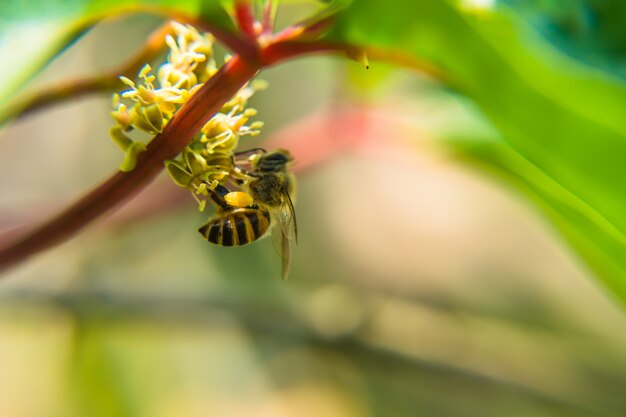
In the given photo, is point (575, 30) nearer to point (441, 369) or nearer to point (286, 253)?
point (286, 253)

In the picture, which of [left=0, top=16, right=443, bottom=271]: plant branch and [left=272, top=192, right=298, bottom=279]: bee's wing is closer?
[left=0, top=16, right=443, bottom=271]: plant branch

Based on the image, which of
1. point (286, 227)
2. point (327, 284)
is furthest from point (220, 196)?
point (327, 284)

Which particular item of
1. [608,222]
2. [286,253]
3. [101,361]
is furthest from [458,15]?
[101,361]

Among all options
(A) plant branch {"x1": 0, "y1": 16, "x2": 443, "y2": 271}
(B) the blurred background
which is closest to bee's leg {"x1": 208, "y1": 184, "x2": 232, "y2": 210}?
(A) plant branch {"x1": 0, "y1": 16, "x2": 443, "y2": 271}

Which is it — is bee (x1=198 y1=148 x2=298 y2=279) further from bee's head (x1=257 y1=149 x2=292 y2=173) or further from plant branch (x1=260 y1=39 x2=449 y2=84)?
plant branch (x1=260 y1=39 x2=449 y2=84)

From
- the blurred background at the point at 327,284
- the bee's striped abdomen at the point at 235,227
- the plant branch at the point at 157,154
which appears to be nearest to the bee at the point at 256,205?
the bee's striped abdomen at the point at 235,227

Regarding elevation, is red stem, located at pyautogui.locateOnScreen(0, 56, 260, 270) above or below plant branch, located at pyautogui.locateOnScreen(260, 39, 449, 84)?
below

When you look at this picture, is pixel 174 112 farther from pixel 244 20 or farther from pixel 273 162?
pixel 273 162
